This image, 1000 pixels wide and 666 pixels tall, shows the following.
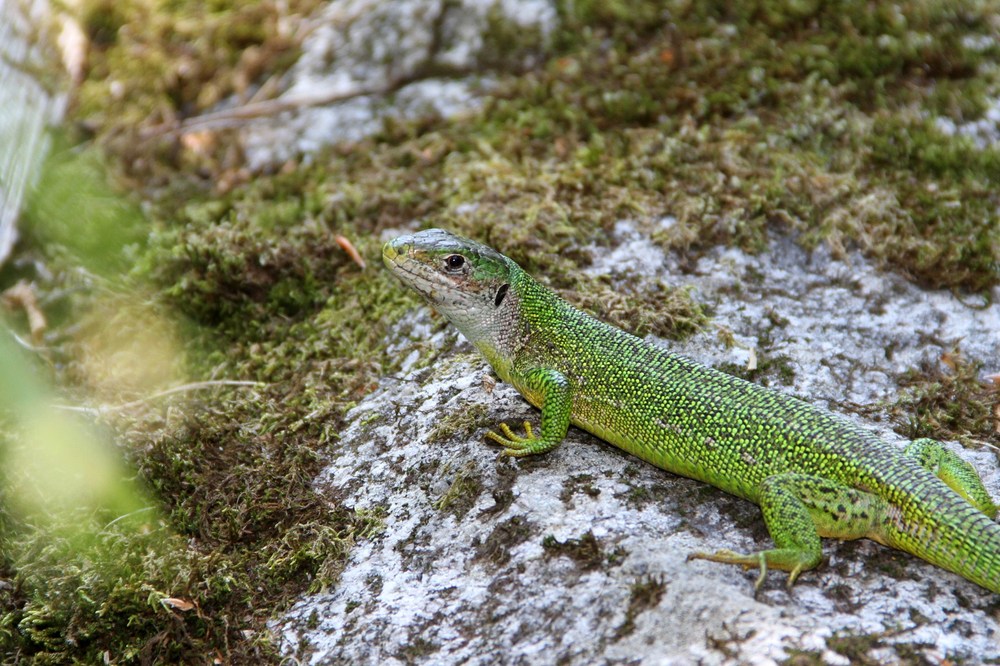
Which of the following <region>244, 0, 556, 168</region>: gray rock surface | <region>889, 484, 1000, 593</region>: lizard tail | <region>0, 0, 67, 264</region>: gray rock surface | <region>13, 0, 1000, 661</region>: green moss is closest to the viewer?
<region>889, 484, 1000, 593</region>: lizard tail

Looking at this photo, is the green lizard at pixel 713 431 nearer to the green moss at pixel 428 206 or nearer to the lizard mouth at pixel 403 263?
the lizard mouth at pixel 403 263

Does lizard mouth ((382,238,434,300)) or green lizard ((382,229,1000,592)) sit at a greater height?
lizard mouth ((382,238,434,300))

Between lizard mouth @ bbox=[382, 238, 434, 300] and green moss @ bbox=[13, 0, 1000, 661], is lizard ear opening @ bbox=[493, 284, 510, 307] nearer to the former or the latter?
lizard mouth @ bbox=[382, 238, 434, 300]

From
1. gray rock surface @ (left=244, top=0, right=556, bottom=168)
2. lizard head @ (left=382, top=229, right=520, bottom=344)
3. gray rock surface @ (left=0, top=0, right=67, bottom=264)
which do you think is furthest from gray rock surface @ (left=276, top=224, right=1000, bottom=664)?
gray rock surface @ (left=0, top=0, right=67, bottom=264)

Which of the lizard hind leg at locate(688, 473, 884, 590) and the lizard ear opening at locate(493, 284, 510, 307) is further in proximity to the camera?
the lizard ear opening at locate(493, 284, 510, 307)

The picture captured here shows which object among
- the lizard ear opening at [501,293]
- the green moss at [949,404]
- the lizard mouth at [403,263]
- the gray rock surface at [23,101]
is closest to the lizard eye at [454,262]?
the lizard mouth at [403,263]

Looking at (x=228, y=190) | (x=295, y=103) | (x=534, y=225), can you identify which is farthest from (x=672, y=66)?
(x=228, y=190)
